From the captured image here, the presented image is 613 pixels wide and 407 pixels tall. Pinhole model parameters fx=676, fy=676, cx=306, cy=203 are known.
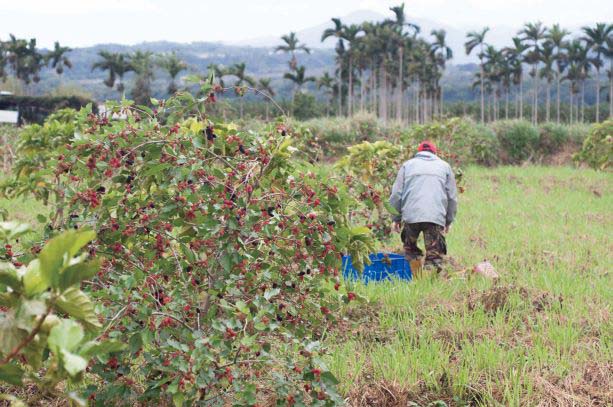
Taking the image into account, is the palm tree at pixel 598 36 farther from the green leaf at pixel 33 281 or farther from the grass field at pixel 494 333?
A: the green leaf at pixel 33 281

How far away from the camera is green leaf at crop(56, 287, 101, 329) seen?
1.35 m

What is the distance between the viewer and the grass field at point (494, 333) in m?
3.48

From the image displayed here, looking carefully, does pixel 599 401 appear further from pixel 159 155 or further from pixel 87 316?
pixel 87 316

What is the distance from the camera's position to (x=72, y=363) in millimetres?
1134

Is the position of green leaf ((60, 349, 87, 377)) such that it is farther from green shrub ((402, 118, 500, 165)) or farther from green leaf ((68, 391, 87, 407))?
green shrub ((402, 118, 500, 165))

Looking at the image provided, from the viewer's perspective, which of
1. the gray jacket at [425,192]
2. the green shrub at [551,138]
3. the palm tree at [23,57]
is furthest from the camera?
the palm tree at [23,57]

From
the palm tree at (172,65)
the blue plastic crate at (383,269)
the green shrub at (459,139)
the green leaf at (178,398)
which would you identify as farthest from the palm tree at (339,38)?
the green leaf at (178,398)

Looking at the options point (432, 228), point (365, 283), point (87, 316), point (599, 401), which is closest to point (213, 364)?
point (87, 316)

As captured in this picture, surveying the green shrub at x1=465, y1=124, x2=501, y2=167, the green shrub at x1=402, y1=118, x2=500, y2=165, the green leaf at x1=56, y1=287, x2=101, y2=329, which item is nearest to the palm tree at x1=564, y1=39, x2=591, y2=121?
the green shrub at x1=465, y1=124, x2=501, y2=167

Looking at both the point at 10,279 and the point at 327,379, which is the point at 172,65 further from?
the point at 10,279

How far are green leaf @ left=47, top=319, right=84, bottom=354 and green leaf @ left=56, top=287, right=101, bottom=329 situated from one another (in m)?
0.13

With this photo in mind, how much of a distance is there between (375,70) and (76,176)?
72.9 meters

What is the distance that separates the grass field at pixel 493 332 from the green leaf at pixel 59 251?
2.09 metres

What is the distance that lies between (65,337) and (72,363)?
79 millimetres
